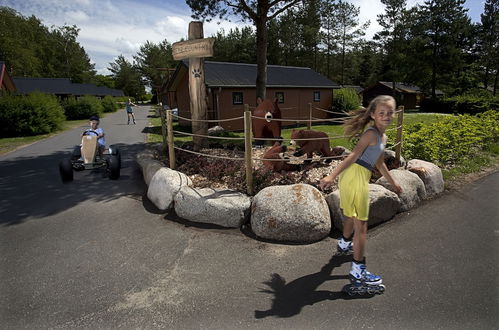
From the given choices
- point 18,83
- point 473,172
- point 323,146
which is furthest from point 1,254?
point 18,83

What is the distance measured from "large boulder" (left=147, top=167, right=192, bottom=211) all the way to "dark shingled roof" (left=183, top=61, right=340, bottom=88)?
13104 mm

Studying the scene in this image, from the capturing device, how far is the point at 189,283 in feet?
10.2

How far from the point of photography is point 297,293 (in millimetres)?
2930

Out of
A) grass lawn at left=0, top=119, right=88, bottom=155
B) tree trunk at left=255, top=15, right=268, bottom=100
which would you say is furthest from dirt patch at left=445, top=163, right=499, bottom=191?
grass lawn at left=0, top=119, right=88, bottom=155

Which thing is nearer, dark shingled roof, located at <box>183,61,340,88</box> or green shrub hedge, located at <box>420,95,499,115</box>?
dark shingled roof, located at <box>183,61,340,88</box>

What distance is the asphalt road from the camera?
2.61 meters

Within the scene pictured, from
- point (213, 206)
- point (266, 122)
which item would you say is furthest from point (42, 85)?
point (213, 206)

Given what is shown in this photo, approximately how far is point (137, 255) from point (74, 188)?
3.71 metres

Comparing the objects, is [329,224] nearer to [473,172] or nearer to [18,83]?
[473,172]

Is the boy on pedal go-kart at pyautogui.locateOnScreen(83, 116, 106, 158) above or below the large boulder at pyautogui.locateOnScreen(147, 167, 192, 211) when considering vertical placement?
above

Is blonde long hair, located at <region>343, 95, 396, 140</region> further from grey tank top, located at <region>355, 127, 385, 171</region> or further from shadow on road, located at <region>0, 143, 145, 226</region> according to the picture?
shadow on road, located at <region>0, 143, 145, 226</region>

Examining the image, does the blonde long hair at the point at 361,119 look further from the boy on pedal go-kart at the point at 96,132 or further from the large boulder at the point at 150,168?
the boy on pedal go-kart at the point at 96,132

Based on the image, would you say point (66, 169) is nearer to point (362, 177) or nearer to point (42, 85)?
point (362, 177)

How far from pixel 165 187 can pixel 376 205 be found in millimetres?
3494
